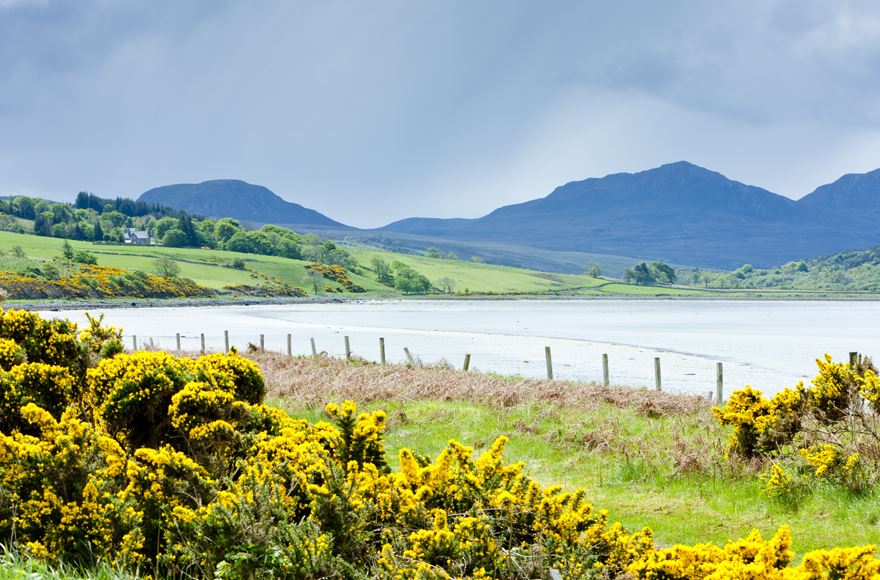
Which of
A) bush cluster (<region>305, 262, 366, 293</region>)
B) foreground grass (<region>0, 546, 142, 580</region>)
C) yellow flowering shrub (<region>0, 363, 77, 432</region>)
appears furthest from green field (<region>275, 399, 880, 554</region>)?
bush cluster (<region>305, 262, 366, 293</region>)

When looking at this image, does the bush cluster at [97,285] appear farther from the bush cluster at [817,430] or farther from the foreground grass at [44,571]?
the foreground grass at [44,571]

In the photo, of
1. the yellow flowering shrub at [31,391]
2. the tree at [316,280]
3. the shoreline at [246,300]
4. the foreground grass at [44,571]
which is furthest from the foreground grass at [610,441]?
the tree at [316,280]

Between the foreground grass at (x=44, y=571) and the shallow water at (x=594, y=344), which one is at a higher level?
the foreground grass at (x=44, y=571)

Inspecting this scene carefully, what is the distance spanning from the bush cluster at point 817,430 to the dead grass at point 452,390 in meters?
4.65

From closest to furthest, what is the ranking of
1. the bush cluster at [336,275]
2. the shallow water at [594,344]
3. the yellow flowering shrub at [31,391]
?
the yellow flowering shrub at [31,391], the shallow water at [594,344], the bush cluster at [336,275]

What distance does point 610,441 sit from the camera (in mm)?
13812

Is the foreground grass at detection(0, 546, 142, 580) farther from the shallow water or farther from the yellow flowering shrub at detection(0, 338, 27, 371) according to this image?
the shallow water

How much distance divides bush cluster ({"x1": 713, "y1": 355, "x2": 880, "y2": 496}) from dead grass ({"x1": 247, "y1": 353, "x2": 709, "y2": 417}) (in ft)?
A: 15.3

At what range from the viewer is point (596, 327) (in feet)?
246

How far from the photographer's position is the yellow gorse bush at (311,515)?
4984 millimetres

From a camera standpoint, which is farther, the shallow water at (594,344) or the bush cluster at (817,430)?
the shallow water at (594,344)

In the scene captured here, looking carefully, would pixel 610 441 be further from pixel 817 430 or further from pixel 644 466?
pixel 817 430

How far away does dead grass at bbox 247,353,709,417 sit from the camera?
18.1 m

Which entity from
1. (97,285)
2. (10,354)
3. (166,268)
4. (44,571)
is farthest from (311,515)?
(166,268)
